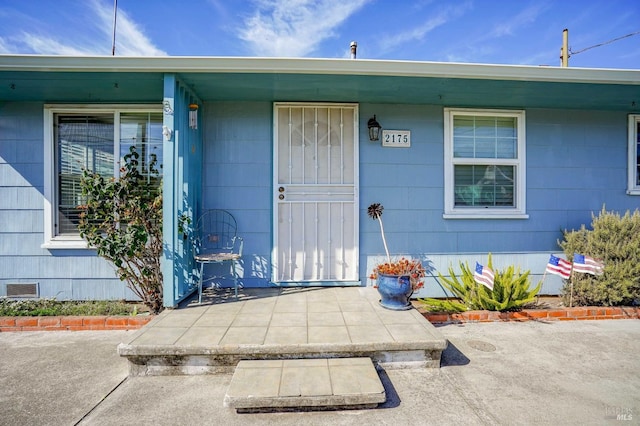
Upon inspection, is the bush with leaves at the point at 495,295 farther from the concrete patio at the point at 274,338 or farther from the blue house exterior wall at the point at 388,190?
the concrete patio at the point at 274,338

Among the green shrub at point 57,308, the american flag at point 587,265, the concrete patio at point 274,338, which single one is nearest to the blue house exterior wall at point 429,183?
the american flag at point 587,265

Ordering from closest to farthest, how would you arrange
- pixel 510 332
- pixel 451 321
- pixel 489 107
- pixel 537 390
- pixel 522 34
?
pixel 537 390, pixel 510 332, pixel 451 321, pixel 489 107, pixel 522 34

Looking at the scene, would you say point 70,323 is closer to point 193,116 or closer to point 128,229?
point 128,229

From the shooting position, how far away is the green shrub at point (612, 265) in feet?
11.1

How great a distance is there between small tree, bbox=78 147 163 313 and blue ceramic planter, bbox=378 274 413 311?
228 cm

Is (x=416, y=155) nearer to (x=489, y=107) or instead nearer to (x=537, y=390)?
(x=489, y=107)

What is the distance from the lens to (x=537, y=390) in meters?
2.16

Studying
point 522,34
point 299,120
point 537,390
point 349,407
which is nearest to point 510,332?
point 537,390

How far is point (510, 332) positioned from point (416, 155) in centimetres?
215

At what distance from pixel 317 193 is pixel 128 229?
203 cm

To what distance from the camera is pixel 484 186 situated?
414 centimetres

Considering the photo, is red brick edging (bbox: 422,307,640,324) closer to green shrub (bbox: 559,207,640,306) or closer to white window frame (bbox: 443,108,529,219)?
green shrub (bbox: 559,207,640,306)

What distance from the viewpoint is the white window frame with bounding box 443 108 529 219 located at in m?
4.01

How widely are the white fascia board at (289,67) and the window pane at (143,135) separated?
36.5 inches
